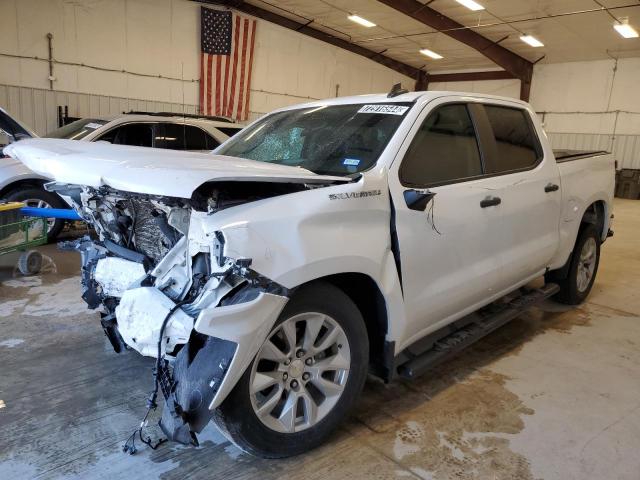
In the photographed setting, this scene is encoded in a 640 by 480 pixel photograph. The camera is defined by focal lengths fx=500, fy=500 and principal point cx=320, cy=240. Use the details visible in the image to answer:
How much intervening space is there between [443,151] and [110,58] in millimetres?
12720

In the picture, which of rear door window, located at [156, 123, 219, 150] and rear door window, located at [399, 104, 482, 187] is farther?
rear door window, located at [156, 123, 219, 150]

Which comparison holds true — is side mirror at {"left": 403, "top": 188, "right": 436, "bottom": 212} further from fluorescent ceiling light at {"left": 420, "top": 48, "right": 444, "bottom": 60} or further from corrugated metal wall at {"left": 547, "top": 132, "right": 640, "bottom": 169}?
fluorescent ceiling light at {"left": 420, "top": 48, "right": 444, "bottom": 60}

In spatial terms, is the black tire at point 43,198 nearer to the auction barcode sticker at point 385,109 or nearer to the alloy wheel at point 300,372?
the auction barcode sticker at point 385,109

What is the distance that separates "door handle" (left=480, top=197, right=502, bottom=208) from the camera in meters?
3.04

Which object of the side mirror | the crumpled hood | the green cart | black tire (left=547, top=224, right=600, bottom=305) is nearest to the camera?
the crumpled hood

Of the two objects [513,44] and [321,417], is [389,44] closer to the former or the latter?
[513,44]

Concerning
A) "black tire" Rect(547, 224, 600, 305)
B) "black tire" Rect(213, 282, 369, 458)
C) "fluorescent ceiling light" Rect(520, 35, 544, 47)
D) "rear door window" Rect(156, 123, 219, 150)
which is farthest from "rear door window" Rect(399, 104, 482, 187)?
"fluorescent ceiling light" Rect(520, 35, 544, 47)

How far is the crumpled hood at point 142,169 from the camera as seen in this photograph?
6.22 feet

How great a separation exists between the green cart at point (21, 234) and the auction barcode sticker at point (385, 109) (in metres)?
3.82

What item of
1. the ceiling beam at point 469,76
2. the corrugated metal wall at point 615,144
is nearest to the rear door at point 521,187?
the corrugated metal wall at point 615,144

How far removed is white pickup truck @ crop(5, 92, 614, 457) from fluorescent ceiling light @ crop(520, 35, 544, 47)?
1473 cm

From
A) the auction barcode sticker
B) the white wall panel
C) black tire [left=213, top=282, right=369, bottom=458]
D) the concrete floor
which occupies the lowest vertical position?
the concrete floor

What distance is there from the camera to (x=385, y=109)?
2945mm

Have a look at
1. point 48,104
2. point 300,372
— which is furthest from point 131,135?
point 48,104
